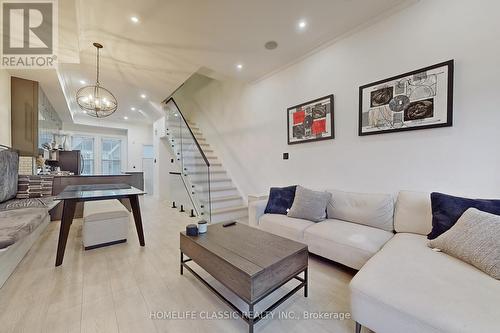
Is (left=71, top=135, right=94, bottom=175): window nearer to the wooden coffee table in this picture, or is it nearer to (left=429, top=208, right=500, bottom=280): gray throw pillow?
the wooden coffee table

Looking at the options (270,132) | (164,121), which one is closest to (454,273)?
(270,132)

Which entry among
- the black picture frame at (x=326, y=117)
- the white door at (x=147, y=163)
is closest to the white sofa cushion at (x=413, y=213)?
the black picture frame at (x=326, y=117)

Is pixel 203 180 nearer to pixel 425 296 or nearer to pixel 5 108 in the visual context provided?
pixel 425 296

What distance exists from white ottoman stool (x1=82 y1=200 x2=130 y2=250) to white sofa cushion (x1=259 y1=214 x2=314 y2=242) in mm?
1951

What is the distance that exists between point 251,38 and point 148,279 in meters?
3.21

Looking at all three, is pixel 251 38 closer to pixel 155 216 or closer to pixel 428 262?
pixel 428 262

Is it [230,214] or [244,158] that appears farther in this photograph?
[244,158]

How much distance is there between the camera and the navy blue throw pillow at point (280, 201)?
2889mm

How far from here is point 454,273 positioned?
1.23 meters

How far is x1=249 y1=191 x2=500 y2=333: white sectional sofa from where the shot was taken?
3.11 ft

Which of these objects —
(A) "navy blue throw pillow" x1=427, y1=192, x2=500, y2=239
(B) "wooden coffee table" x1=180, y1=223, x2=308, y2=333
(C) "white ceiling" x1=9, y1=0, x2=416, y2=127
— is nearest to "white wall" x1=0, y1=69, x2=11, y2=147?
(C) "white ceiling" x1=9, y1=0, x2=416, y2=127

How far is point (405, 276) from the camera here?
122cm

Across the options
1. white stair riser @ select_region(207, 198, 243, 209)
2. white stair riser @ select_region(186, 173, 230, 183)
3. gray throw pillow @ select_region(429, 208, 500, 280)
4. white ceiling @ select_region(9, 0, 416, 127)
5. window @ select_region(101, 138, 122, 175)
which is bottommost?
white stair riser @ select_region(207, 198, 243, 209)

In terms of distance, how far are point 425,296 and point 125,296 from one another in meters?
2.10
